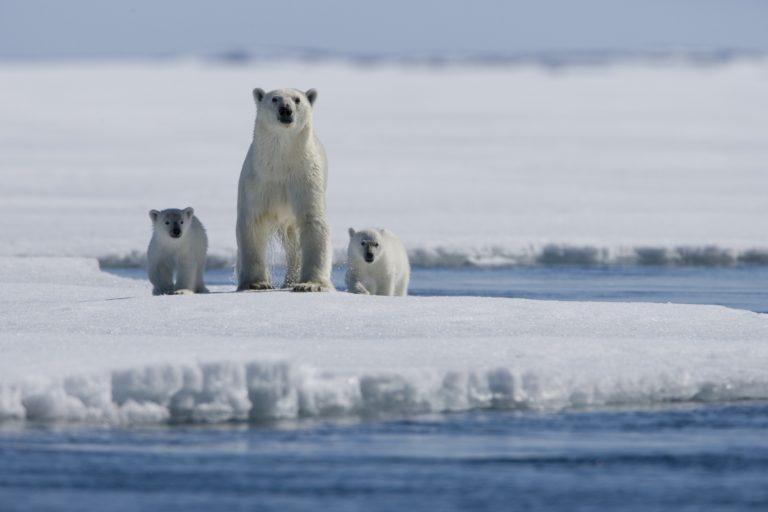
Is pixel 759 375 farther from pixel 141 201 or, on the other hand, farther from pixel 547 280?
pixel 141 201

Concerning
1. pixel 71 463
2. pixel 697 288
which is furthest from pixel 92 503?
pixel 697 288

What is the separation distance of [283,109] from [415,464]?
8.72 feet

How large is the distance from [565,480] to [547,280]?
539cm

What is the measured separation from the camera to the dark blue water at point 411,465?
3773 millimetres

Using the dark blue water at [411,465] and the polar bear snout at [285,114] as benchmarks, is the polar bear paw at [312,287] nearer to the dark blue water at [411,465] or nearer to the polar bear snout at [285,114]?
the polar bear snout at [285,114]

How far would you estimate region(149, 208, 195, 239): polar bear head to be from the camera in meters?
6.56

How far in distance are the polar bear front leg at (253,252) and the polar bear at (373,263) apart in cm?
74

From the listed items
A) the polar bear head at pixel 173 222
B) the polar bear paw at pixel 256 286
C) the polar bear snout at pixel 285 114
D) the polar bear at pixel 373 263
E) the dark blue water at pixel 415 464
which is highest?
the polar bear snout at pixel 285 114

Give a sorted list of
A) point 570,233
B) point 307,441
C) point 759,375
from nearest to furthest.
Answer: point 307,441 < point 759,375 < point 570,233

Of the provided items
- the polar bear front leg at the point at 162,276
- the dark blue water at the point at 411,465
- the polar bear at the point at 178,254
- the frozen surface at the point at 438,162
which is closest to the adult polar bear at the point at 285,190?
the polar bear at the point at 178,254

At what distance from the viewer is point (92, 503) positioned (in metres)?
3.70

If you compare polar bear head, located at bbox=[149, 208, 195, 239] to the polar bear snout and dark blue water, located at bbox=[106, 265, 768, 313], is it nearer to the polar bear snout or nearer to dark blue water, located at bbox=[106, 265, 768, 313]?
the polar bear snout

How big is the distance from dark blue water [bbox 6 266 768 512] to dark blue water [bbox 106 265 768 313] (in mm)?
3460

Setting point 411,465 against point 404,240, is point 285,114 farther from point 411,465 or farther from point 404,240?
point 404,240
